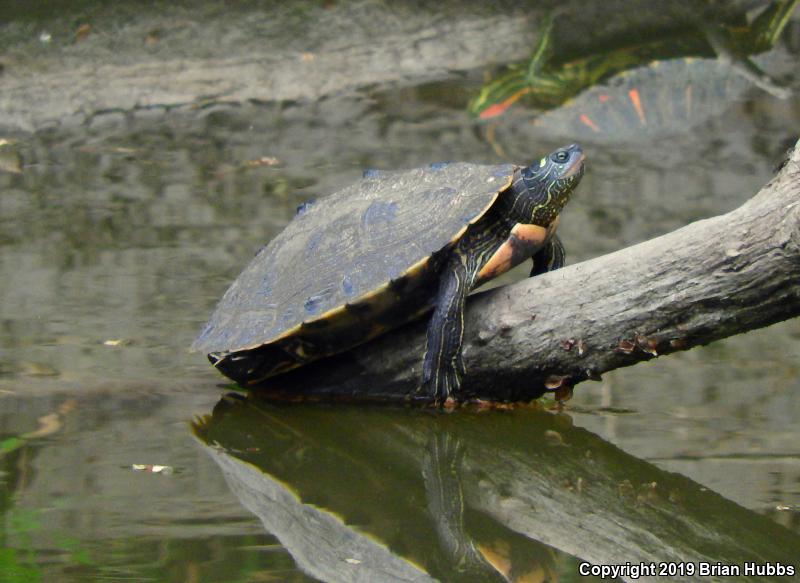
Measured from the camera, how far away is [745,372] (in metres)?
4.81

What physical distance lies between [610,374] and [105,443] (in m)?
2.26

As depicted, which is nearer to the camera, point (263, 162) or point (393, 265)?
point (393, 265)

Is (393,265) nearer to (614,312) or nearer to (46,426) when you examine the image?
(614,312)

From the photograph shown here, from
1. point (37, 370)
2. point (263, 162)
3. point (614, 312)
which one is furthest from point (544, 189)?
point (263, 162)

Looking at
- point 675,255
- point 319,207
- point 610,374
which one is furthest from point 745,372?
point 319,207

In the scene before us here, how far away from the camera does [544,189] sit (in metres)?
4.31

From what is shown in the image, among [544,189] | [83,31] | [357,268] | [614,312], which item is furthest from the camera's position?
[83,31]

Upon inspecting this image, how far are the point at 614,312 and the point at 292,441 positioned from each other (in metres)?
1.27

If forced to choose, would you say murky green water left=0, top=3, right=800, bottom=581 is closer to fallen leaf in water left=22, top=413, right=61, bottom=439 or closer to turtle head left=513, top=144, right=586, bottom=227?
fallen leaf in water left=22, top=413, right=61, bottom=439

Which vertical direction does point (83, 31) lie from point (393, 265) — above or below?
above

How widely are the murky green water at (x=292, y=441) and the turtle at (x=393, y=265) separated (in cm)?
28

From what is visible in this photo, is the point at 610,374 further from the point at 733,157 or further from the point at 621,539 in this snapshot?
the point at 733,157

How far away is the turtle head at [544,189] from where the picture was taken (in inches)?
170

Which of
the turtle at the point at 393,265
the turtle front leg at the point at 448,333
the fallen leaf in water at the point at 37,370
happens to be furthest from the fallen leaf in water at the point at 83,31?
the turtle front leg at the point at 448,333
